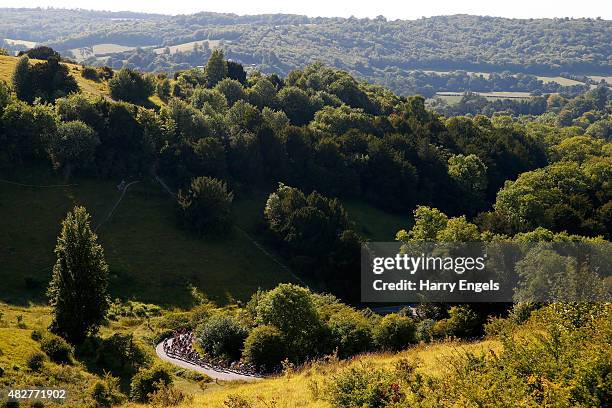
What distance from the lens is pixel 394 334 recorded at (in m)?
47.1

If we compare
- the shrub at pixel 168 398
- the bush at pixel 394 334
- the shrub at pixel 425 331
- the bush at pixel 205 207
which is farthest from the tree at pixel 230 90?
the shrub at pixel 168 398

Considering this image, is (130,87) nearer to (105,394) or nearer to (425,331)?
(425,331)

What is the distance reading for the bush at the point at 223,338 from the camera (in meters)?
50.2

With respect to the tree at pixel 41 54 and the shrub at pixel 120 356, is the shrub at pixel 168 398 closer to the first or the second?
the shrub at pixel 120 356

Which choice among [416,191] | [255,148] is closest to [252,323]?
[255,148]

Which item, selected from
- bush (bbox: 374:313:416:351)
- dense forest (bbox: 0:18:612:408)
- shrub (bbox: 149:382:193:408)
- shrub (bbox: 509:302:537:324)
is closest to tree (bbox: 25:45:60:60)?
dense forest (bbox: 0:18:612:408)

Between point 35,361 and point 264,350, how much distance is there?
1642 centimetres

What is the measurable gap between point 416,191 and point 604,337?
88562 mm

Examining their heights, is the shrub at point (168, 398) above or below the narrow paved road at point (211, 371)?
above

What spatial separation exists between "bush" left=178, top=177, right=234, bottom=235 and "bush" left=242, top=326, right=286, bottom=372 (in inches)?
1554

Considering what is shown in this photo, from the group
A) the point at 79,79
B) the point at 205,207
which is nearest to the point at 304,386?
the point at 205,207

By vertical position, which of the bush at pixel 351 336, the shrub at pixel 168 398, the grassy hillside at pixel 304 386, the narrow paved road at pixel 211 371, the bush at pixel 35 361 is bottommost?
the narrow paved road at pixel 211 371

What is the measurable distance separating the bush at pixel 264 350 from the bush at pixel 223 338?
3.65 m

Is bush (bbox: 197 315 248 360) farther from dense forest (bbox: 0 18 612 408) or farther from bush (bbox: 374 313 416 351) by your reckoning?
bush (bbox: 374 313 416 351)
